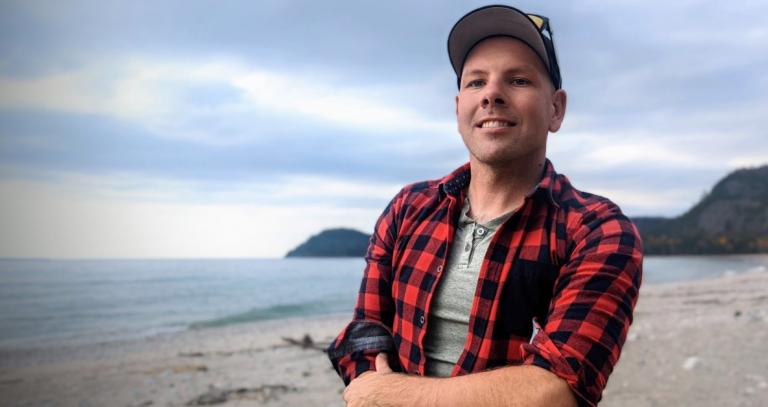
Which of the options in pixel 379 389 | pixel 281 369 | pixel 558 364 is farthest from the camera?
pixel 281 369

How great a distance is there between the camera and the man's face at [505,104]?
201 centimetres

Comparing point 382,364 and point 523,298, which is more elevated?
point 523,298

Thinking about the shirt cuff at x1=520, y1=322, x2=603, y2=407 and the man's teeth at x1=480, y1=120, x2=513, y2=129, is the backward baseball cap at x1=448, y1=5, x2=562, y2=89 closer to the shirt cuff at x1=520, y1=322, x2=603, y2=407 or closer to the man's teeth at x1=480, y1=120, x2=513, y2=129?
the man's teeth at x1=480, y1=120, x2=513, y2=129

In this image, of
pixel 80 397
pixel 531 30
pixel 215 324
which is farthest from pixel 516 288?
pixel 215 324

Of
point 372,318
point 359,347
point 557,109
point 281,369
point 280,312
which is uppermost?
point 557,109

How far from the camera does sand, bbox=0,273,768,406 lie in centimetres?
606

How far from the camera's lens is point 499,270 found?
6.40 ft

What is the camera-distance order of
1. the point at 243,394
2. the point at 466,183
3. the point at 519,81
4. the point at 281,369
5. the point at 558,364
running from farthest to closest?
the point at 281,369
the point at 243,394
the point at 466,183
the point at 519,81
the point at 558,364

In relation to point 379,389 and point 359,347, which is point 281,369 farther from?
point 379,389

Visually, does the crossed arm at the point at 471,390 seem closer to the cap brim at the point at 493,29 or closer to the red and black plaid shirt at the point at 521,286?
the red and black plaid shirt at the point at 521,286

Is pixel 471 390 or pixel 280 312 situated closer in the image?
pixel 471 390

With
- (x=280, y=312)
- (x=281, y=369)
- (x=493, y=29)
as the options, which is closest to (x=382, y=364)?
(x=493, y=29)

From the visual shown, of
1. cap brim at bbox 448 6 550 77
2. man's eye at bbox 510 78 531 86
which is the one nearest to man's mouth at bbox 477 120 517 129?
man's eye at bbox 510 78 531 86

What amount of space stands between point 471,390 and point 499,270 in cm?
43
